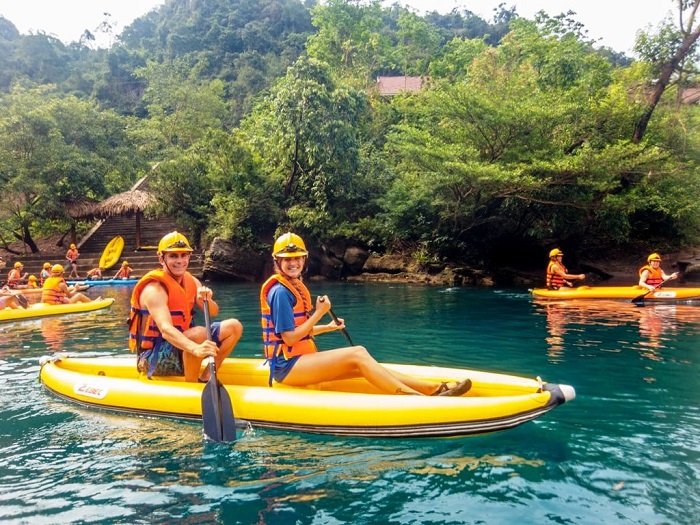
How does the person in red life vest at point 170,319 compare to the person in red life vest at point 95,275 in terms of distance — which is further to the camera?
the person in red life vest at point 95,275

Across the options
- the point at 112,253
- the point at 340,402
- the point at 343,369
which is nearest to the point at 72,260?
the point at 112,253

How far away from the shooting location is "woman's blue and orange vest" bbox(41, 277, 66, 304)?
10938mm

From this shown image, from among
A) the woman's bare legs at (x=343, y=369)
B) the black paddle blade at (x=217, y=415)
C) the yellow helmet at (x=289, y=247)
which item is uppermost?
the yellow helmet at (x=289, y=247)

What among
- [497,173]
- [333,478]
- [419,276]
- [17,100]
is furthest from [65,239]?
[333,478]

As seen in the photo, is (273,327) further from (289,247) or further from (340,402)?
(340,402)

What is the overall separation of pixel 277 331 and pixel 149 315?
1.21 meters

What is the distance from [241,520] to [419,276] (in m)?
14.6

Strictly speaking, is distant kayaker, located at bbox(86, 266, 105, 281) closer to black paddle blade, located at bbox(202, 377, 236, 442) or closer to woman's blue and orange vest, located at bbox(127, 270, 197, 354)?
woman's blue and orange vest, located at bbox(127, 270, 197, 354)

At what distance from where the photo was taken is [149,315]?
14.2 feet

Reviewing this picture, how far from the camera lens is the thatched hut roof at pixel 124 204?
2070cm

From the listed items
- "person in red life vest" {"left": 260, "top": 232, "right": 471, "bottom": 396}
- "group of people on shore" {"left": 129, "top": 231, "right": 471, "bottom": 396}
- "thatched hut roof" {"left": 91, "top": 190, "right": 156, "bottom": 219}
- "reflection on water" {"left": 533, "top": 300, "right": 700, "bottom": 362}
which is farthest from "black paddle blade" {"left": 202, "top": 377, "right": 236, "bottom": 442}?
"thatched hut roof" {"left": 91, "top": 190, "right": 156, "bottom": 219}

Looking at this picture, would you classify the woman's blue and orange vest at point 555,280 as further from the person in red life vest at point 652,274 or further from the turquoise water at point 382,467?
the turquoise water at point 382,467

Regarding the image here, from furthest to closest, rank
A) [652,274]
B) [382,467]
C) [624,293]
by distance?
[624,293] < [652,274] < [382,467]

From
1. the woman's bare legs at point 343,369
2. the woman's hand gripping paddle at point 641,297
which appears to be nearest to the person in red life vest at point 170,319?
the woman's bare legs at point 343,369
